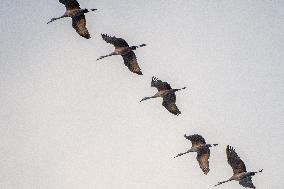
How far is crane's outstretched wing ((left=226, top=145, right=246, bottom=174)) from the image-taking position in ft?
106

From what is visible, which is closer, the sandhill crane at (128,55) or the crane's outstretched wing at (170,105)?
the sandhill crane at (128,55)

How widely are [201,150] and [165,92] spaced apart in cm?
353

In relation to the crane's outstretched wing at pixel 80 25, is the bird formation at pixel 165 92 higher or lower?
lower

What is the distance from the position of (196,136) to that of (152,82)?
3635mm

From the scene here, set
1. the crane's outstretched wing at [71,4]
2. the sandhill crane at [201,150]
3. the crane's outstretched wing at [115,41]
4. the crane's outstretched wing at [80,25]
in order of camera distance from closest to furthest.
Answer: the crane's outstretched wing at [115,41] → the crane's outstretched wing at [71,4] → the crane's outstretched wing at [80,25] → the sandhill crane at [201,150]

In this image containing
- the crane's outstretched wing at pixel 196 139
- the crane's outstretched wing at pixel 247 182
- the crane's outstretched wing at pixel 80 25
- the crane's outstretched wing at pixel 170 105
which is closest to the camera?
the crane's outstretched wing at pixel 80 25

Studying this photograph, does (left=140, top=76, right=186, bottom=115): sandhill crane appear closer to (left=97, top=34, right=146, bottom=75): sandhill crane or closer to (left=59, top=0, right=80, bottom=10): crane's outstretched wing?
(left=97, top=34, right=146, bottom=75): sandhill crane

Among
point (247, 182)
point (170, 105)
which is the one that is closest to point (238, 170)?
point (247, 182)

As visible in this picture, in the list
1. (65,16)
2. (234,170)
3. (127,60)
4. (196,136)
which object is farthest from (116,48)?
(234,170)

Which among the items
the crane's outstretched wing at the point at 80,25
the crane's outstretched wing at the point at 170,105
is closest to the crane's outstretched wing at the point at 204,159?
the crane's outstretched wing at the point at 170,105

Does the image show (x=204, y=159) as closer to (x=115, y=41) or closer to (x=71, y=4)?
(x=115, y=41)

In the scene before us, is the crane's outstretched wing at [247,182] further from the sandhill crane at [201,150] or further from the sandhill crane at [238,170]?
the sandhill crane at [201,150]

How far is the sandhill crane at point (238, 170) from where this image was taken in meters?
32.4

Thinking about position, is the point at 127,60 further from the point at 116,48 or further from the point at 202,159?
the point at 202,159
